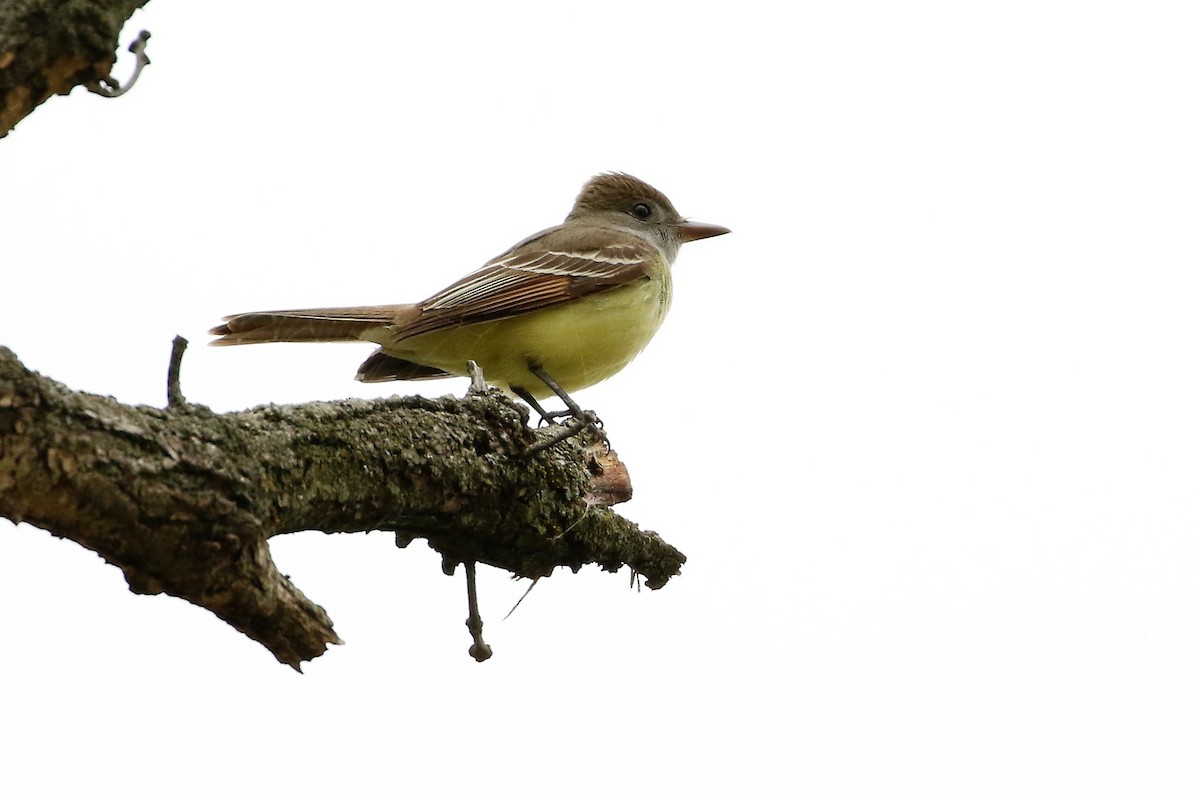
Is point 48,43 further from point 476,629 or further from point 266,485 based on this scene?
point 476,629

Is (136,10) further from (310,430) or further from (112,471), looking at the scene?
(310,430)

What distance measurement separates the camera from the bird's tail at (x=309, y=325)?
6609 millimetres

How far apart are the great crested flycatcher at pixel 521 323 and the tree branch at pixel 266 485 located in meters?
1.92

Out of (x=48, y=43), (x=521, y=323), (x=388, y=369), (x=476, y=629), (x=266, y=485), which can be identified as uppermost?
(x=48, y=43)

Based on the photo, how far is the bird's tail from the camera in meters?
6.61

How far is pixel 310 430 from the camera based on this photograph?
3777 mm

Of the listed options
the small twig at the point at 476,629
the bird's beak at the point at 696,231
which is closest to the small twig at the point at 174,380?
the small twig at the point at 476,629

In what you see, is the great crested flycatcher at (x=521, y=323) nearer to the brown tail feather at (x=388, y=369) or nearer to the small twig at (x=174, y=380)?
the brown tail feather at (x=388, y=369)

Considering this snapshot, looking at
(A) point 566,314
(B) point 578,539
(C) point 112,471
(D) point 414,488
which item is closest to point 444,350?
(A) point 566,314

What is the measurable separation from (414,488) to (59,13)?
189 cm

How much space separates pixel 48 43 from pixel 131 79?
23 cm

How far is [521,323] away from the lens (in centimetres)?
700

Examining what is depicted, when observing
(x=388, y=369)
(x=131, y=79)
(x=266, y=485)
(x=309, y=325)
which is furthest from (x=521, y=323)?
(x=131, y=79)

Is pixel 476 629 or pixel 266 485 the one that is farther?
pixel 476 629
